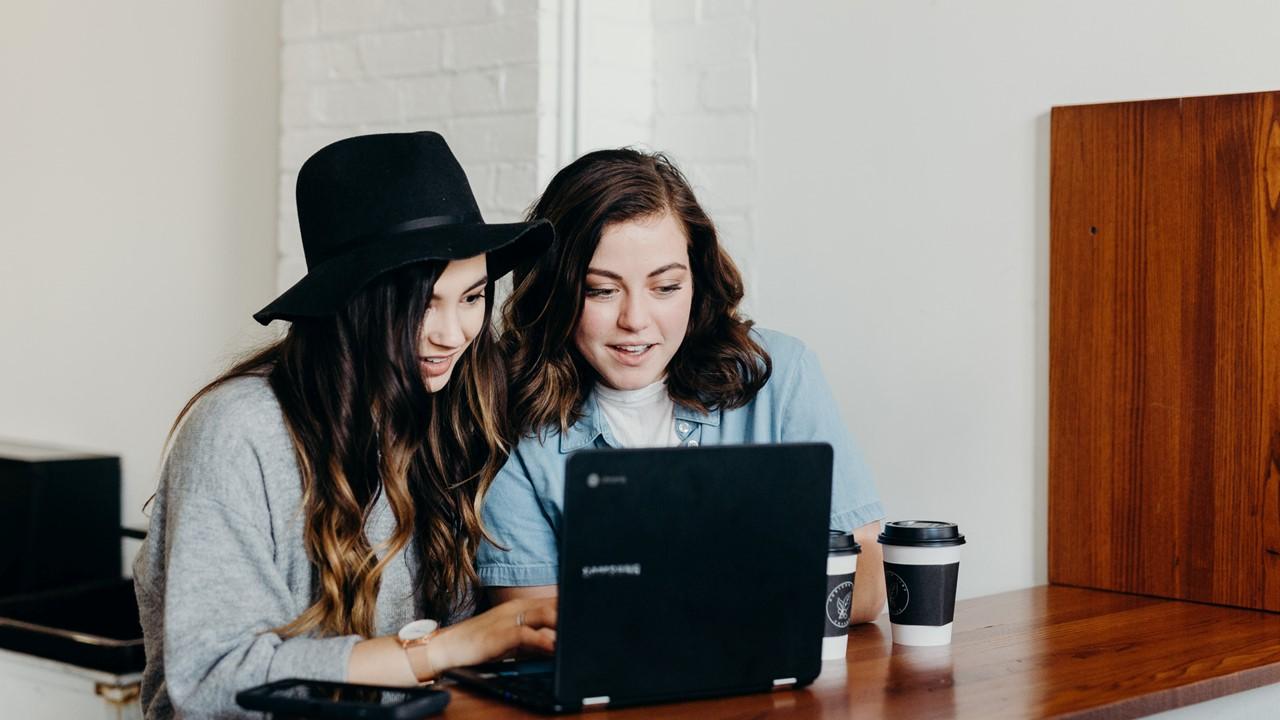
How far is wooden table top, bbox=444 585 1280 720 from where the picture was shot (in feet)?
4.08

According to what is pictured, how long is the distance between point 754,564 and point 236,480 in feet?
1.79

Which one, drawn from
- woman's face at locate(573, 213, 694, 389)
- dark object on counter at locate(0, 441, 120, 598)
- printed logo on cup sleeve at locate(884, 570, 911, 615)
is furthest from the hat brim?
dark object on counter at locate(0, 441, 120, 598)

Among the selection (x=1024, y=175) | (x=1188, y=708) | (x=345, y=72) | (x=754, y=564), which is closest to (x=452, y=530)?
(x=754, y=564)

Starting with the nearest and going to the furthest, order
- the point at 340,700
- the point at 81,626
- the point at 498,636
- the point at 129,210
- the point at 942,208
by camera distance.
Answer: the point at 340,700, the point at 498,636, the point at 942,208, the point at 81,626, the point at 129,210

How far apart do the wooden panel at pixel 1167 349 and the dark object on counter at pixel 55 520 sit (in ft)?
6.65

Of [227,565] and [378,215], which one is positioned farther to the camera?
[378,215]

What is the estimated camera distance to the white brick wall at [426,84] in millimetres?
2338

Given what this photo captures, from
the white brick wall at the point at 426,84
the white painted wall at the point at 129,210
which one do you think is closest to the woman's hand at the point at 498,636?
the white brick wall at the point at 426,84

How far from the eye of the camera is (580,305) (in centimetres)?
177

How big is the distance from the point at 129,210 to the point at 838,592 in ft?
7.17

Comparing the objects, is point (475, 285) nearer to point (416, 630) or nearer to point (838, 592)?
point (416, 630)

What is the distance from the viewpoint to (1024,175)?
2076 mm

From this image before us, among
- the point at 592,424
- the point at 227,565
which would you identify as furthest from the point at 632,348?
the point at 227,565

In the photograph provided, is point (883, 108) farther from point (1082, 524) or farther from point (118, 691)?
point (118, 691)
